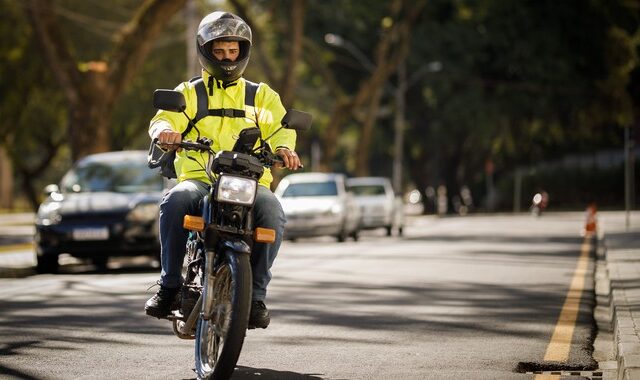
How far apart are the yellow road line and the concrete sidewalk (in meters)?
0.23

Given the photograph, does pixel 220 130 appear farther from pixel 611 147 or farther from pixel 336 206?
pixel 611 147

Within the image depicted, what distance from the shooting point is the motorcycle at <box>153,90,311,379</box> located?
261 inches

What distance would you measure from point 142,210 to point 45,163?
1761 inches

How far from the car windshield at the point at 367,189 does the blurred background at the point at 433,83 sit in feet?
12.8

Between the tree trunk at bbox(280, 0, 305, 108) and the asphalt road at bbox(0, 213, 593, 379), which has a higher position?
the tree trunk at bbox(280, 0, 305, 108)

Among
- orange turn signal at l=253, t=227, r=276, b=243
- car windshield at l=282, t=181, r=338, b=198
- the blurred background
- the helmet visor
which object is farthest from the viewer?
the blurred background

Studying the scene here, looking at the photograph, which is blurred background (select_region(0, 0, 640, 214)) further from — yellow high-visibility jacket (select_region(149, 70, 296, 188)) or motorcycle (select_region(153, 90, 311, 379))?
motorcycle (select_region(153, 90, 311, 379))

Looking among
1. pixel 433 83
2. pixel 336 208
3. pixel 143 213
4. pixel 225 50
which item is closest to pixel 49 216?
pixel 143 213

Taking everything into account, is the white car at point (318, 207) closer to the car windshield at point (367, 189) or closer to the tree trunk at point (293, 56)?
the car windshield at point (367, 189)

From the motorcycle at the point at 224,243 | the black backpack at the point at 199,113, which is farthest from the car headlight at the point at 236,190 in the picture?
the black backpack at the point at 199,113

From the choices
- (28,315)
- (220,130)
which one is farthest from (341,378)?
(28,315)

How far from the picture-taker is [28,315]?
11.6 m

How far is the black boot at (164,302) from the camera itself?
300 inches

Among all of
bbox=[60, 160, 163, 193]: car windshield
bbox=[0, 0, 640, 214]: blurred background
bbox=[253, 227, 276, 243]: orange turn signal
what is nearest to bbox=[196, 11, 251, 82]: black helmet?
bbox=[253, 227, 276, 243]: orange turn signal
